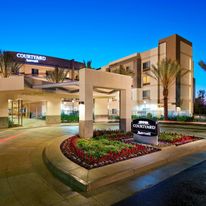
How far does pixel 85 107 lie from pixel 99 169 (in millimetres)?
6432

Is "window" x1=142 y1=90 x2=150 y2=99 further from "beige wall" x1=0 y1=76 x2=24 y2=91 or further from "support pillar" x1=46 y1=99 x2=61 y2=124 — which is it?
"beige wall" x1=0 y1=76 x2=24 y2=91

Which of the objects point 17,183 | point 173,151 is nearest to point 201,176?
point 173,151

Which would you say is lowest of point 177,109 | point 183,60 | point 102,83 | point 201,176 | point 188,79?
point 201,176

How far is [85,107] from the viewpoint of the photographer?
1216cm

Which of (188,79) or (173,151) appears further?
(188,79)

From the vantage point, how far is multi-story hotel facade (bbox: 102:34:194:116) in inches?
1266

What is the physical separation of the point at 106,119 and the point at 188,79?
19.2 m

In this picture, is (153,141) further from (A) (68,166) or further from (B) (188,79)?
(B) (188,79)

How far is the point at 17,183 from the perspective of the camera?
547 cm

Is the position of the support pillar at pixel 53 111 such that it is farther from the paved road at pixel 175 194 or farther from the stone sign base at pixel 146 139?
the paved road at pixel 175 194

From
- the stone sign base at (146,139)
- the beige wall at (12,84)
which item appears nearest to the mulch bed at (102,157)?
the stone sign base at (146,139)

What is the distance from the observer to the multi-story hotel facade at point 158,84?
32156 mm

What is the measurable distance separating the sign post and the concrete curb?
1437 mm

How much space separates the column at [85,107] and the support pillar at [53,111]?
444 inches
